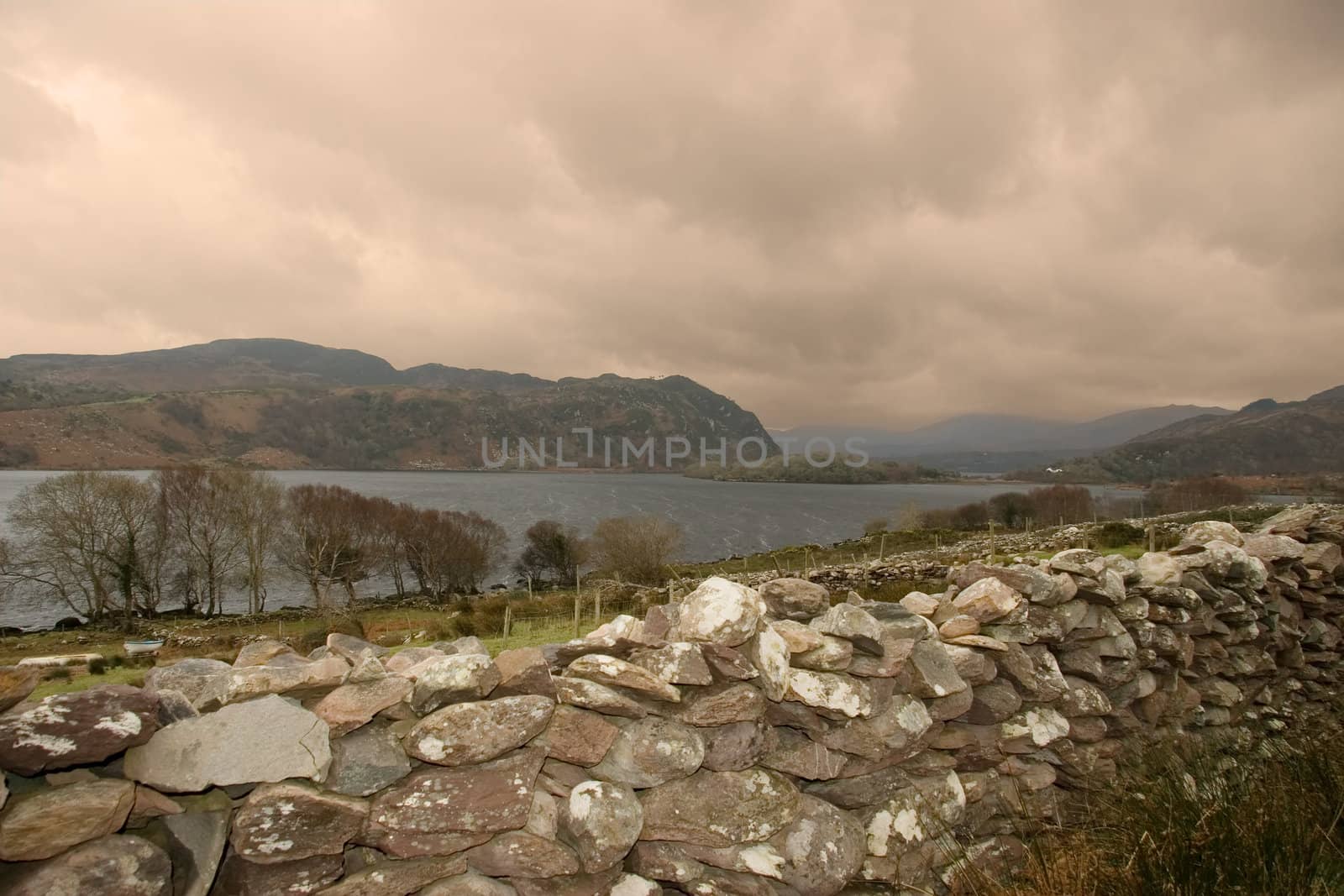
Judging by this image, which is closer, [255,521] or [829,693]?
[829,693]

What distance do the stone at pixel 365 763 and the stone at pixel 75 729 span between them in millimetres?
676

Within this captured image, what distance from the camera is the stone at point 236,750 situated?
234cm

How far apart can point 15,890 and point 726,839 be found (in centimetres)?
264

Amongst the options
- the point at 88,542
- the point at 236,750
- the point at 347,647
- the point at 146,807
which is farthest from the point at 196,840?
the point at 88,542

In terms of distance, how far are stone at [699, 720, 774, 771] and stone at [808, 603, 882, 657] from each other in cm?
72

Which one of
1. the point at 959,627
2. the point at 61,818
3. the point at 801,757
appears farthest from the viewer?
the point at 959,627

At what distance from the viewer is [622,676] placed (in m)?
2.99

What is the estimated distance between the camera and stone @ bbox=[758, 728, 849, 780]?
3207 mm

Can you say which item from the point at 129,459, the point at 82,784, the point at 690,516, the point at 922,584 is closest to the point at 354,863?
the point at 82,784

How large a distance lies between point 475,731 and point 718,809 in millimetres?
1242

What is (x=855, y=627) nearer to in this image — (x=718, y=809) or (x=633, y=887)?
(x=718, y=809)

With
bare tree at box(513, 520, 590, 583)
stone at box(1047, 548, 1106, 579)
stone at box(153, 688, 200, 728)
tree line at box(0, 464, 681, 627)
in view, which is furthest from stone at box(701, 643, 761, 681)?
bare tree at box(513, 520, 590, 583)

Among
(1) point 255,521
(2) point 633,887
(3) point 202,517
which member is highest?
(2) point 633,887

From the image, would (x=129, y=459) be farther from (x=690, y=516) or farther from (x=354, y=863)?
(x=354, y=863)
